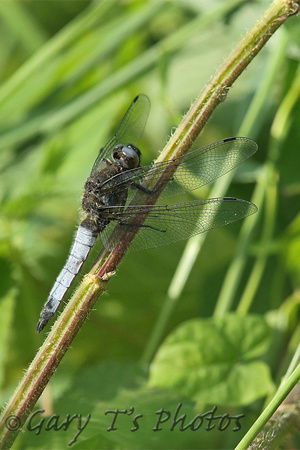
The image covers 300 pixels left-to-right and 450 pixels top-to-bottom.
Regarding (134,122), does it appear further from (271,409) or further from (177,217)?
(271,409)

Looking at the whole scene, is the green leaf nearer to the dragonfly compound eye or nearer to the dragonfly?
the dragonfly

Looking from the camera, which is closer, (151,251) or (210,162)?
(210,162)

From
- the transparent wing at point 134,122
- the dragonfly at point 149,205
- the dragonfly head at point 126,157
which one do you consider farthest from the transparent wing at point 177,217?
the transparent wing at point 134,122

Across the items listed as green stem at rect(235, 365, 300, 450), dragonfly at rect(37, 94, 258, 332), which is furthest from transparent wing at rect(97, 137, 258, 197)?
green stem at rect(235, 365, 300, 450)

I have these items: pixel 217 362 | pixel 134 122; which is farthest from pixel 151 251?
pixel 217 362

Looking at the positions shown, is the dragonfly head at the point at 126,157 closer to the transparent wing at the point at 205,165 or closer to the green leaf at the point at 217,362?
the transparent wing at the point at 205,165

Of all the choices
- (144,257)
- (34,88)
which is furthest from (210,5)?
(144,257)

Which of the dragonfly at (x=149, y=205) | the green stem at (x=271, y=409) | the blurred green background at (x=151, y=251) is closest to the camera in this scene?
the green stem at (x=271, y=409)

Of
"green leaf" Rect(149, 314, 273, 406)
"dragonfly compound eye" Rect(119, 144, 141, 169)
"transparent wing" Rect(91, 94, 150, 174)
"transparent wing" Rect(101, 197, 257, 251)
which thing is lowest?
"green leaf" Rect(149, 314, 273, 406)
